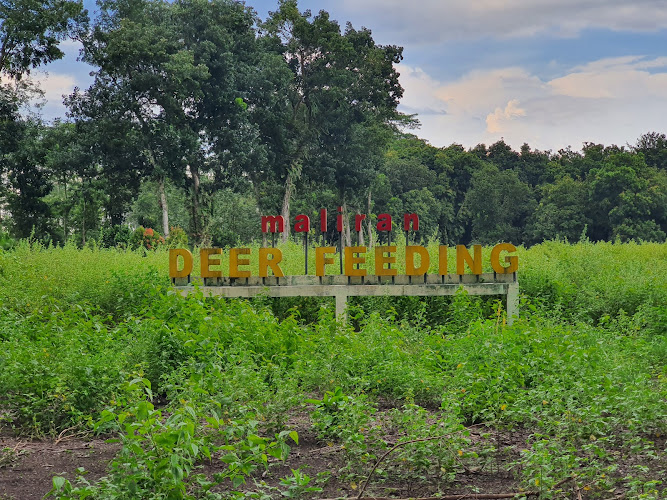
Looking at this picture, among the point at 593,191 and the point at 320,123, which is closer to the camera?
the point at 320,123

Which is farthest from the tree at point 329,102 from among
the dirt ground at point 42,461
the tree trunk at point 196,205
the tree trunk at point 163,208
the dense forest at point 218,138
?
the dirt ground at point 42,461

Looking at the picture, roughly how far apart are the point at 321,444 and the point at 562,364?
2.43m

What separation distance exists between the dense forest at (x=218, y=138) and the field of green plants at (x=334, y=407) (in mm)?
16883

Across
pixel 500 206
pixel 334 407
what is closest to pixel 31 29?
pixel 334 407

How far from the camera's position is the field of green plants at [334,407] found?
453 centimetres

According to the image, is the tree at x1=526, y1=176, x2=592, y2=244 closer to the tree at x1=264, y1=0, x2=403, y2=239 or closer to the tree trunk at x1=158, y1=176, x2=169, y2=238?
the tree at x1=264, y1=0, x2=403, y2=239

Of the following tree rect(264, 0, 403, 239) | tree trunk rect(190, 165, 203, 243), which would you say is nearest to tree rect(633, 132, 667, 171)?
tree rect(264, 0, 403, 239)

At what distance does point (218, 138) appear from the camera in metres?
34.8

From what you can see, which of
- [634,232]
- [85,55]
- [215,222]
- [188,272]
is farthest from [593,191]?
[188,272]

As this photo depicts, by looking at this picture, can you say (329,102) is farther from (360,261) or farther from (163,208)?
(360,261)

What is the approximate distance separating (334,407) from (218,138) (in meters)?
29.7

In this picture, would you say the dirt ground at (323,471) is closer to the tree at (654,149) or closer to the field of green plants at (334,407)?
the field of green plants at (334,407)

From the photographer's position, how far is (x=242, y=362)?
6.76 m

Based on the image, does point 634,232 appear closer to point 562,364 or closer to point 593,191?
point 593,191
